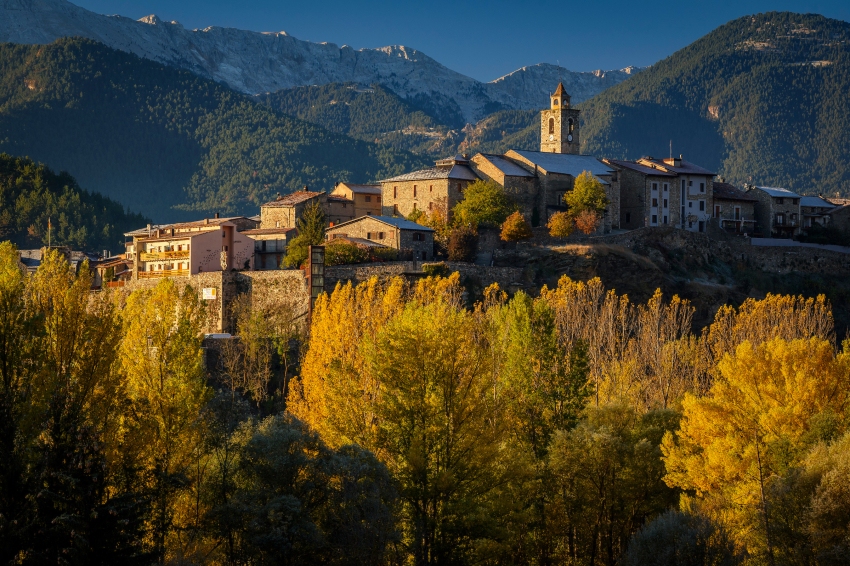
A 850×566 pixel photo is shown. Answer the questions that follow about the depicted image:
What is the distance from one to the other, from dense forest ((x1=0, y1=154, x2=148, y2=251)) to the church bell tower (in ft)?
171

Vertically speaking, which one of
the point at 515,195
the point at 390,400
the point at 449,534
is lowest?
the point at 449,534

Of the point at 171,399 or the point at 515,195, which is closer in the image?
the point at 171,399

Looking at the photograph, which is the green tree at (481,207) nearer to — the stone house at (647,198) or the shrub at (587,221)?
the shrub at (587,221)

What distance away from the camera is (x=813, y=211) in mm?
122188

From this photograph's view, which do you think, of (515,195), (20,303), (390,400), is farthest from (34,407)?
(515,195)

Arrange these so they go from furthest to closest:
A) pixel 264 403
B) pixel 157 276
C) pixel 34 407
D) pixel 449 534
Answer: pixel 157 276 → pixel 264 403 → pixel 449 534 → pixel 34 407

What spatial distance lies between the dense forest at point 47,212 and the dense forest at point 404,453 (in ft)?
253

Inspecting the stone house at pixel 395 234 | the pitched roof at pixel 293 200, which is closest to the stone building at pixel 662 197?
the stone house at pixel 395 234

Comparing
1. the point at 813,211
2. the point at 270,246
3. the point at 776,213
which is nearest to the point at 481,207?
the point at 270,246

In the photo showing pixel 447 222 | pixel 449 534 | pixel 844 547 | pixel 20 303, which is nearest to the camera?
pixel 20 303

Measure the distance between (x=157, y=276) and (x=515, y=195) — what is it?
1176 inches

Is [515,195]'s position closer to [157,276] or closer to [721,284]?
[721,284]

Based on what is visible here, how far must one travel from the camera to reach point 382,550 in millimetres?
35219

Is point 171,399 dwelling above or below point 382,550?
above
